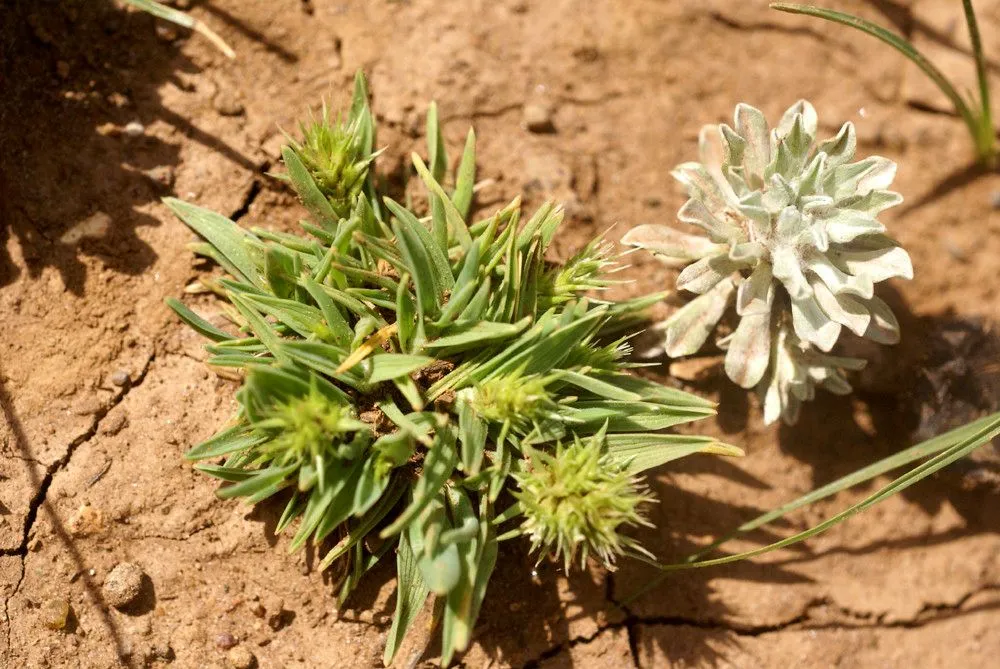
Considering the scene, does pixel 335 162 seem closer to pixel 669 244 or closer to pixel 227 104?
pixel 227 104

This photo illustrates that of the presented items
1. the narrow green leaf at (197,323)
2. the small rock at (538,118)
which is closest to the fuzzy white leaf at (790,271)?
the small rock at (538,118)

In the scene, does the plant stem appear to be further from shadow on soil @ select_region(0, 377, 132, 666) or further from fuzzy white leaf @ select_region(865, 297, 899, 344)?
shadow on soil @ select_region(0, 377, 132, 666)

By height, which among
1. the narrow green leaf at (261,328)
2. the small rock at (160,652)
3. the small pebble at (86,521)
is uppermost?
the narrow green leaf at (261,328)

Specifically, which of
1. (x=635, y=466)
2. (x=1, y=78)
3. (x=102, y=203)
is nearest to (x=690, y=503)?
(x=635, y=466)

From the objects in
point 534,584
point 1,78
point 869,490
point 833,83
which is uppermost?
point 833,83

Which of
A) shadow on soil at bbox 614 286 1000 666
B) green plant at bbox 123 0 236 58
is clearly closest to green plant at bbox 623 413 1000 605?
shadow on soil at bbox 614 286 1000 666

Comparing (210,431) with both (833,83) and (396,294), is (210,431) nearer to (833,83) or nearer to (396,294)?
(396,294)

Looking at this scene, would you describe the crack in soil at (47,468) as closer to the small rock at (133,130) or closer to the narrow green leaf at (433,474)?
the small rock at (133,130)
